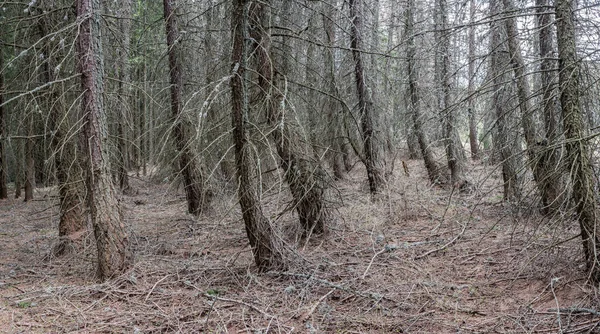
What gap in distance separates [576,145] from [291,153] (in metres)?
3.43

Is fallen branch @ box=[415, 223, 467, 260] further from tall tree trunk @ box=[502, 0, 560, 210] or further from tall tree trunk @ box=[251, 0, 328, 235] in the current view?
tall tree trunk @ box=[251, 0, 328, 235]

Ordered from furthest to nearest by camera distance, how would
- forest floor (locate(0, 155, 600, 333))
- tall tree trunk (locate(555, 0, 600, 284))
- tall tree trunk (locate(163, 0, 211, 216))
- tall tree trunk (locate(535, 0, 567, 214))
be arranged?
1. tall tree trunk (locate(163, 0, 211, 216))
2. tall tree trunk (locate(535, 0, 567, 214))
3. forest floor (locate(0, 155, 600, 333))
4. tall tree trunk (locate(555, 0, 600, 284))

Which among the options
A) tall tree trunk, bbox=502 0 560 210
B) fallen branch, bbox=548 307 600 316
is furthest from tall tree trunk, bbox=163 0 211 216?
fallen branch, bbox=548 307 600 316

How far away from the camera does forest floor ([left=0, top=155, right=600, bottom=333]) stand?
4.26 meters

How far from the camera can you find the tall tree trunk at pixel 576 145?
3.97 meters

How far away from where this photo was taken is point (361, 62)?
29.3 ft

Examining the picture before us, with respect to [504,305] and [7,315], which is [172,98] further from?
[504,305]

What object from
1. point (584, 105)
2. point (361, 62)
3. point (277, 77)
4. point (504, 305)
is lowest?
point (504, 305)

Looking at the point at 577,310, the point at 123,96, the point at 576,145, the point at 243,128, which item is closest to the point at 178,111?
the point at 123,96

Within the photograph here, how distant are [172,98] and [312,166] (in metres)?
4.67

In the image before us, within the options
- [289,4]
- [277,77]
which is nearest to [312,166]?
[277,77]

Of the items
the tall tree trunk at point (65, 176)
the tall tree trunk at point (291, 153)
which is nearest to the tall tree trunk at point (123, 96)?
the tall tree trunk at point (65, 176)

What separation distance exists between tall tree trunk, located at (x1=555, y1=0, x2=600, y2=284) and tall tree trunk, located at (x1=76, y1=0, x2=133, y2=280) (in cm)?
514

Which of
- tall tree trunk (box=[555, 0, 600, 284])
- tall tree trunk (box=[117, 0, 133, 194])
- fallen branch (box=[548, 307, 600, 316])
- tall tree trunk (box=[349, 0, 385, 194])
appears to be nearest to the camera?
fallen branch (box=[548, 307, 600, 316])
